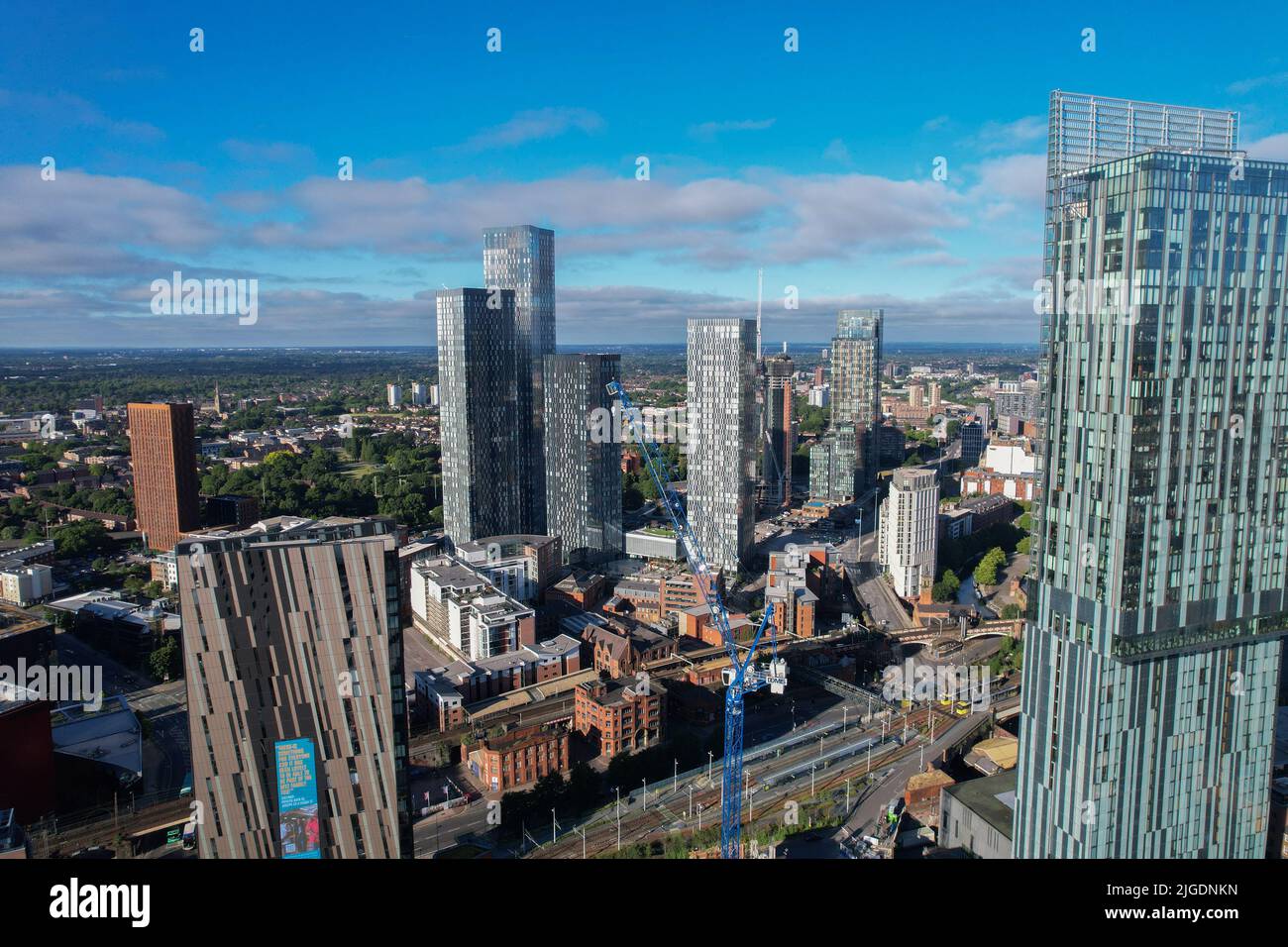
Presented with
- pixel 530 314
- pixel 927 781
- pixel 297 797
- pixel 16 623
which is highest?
pixel 530 314

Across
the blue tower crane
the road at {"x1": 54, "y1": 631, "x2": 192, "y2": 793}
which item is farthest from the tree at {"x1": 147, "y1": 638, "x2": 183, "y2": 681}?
the blue tower crane

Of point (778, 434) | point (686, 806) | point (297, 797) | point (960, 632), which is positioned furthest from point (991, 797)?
point (778, 434)

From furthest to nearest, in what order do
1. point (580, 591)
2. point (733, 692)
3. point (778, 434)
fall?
1. point (778, 434)
2. point (580, 591)
3. point (733, 692)

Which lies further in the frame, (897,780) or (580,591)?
(580,591)

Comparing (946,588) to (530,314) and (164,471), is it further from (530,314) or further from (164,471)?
(164,471)

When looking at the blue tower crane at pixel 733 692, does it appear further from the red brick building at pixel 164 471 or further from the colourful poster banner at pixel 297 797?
the red brick building at pixel 164 471

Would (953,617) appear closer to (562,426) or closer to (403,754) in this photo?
(562,426)
